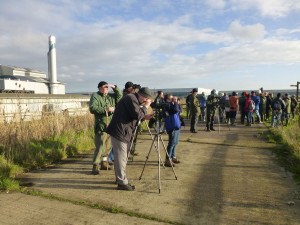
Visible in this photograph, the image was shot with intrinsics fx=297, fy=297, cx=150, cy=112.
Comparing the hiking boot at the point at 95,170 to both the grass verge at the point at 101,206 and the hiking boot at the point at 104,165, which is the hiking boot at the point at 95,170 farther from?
the grass verge at the point at 101,206

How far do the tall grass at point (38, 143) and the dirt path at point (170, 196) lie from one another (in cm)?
42

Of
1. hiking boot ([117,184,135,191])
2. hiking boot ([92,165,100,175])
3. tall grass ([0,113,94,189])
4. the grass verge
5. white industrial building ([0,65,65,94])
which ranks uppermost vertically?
white industrial building ([0,65,65,94])

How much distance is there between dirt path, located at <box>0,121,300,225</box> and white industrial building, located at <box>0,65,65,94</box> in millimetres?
24803

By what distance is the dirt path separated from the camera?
414cm

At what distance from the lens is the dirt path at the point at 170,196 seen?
4.14 metres

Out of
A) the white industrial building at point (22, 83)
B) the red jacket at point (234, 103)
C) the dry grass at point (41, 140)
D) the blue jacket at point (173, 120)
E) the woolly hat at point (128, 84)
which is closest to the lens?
the dry grass at point (41, 140)

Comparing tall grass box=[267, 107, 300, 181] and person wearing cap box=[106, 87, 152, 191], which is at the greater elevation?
person wearing cap box=[106, 87, 152, 191]

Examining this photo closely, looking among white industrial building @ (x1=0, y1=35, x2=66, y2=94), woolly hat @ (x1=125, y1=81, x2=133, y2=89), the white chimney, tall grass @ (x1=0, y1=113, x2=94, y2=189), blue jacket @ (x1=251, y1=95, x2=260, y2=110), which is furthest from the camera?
the white chimney

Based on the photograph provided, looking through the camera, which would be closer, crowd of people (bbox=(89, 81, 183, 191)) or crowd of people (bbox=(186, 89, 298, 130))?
crowd of people (bbox=(89, 81, 183, 191))

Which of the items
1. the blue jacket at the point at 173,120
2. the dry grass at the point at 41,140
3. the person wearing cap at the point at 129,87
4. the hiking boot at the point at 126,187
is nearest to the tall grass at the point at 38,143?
the dry grass at the point at 41,140

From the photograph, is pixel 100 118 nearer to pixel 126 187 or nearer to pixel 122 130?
pixel 122 130

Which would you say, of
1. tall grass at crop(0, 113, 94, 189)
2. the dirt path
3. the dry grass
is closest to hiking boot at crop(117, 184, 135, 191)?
the dirt path

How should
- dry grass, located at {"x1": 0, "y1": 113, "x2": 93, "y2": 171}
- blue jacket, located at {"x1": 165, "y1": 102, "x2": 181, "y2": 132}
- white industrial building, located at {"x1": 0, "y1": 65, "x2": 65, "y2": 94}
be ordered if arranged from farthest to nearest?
white industrial building, located at {"x1": 0, "y1": 65, "x2": 65, "y2": 94}, blue jacket, located at {"x1": 165, "y1": 102, "x2": 181, "y2": 132}, dry grass, located at {"x1": 0, "y1": 113, "x2": 93, "y2": 171}

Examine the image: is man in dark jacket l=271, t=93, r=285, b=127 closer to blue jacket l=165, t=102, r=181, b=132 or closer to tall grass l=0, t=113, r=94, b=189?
blue jacket l=165, t=102, r=181, b=132
